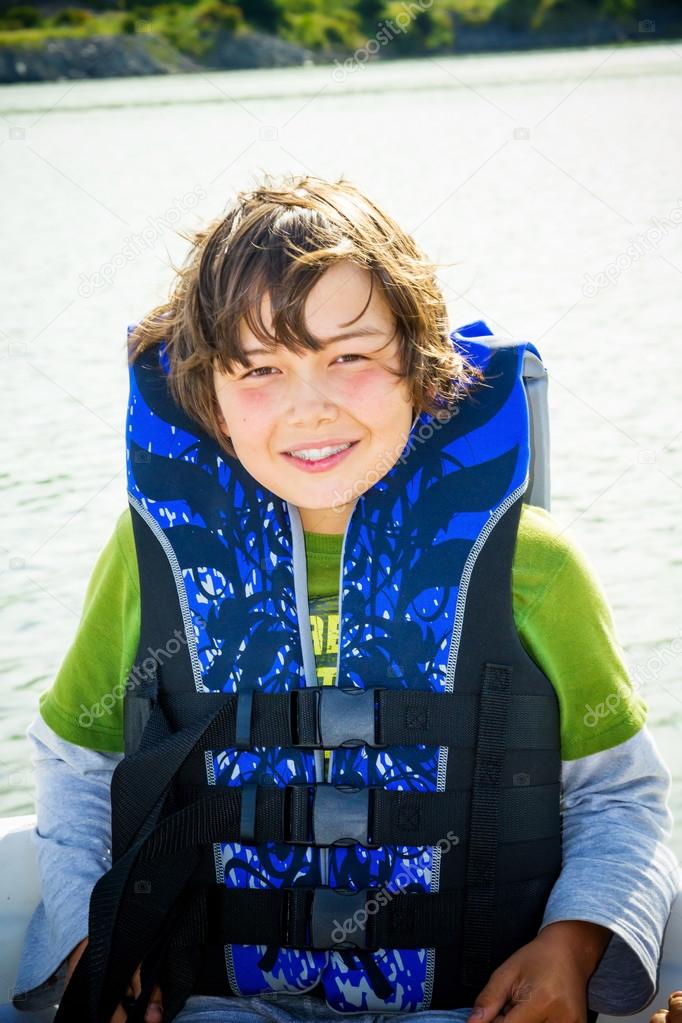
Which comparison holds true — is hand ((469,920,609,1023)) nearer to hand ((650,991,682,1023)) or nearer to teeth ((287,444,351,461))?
hand ((650,991,682,1023))

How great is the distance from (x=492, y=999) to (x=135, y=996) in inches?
17.8

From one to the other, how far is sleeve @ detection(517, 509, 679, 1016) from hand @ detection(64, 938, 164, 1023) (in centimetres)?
49

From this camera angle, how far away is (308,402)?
63.1 inches

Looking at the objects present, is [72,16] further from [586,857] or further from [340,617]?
[586,857]

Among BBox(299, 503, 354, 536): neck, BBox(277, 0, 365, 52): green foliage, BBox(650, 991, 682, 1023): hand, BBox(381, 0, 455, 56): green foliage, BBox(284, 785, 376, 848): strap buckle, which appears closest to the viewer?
BBox(650, 991, 682, 1023): hand

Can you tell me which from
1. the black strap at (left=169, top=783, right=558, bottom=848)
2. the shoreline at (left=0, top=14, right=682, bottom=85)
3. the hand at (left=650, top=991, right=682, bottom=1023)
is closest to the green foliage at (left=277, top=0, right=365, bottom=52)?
the shoreline at (left=0, top=14, right=682, bottom=85)

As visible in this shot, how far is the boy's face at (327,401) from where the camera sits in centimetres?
160

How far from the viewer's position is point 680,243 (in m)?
8.70

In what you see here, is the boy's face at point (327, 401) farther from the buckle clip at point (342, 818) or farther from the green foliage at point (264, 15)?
the green foliage at point (264, 15)

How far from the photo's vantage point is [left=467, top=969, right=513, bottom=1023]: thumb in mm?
1557

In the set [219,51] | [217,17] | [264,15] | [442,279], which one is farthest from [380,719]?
[264,15]

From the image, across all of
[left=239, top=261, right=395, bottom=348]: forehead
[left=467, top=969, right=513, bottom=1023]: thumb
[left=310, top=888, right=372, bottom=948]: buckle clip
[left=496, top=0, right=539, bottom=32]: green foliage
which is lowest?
[left=467, top=969, right=513, bottom=1023]: thumb

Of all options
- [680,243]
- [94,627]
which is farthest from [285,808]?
[680,243]

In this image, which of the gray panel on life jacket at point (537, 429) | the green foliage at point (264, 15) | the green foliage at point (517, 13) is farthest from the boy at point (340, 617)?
the green foliage at point (517, 13)
